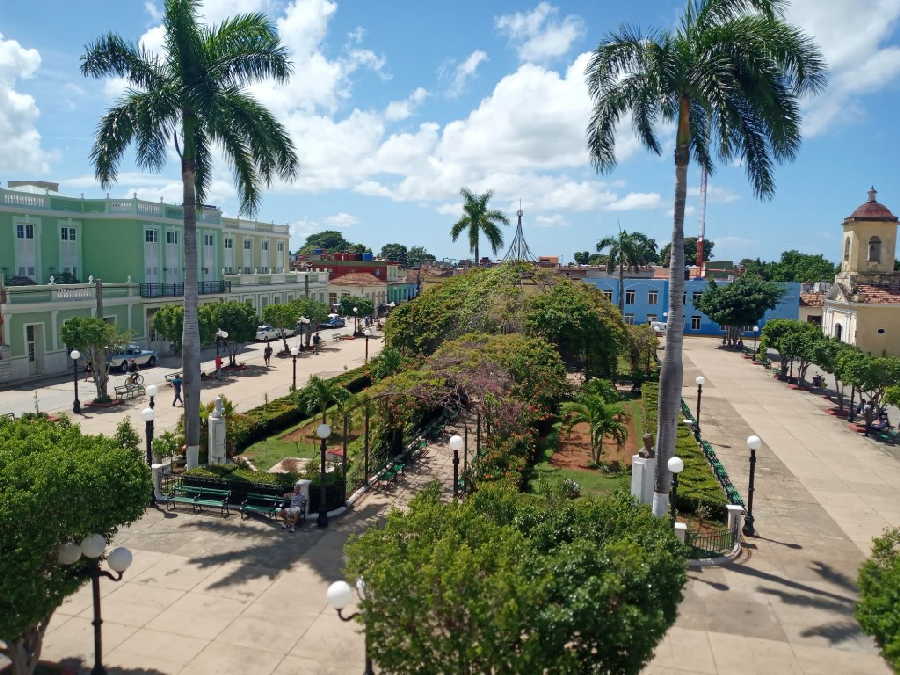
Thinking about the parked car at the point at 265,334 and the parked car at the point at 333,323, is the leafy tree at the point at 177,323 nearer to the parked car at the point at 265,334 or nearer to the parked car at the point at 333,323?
the parked car at the point at 265,334

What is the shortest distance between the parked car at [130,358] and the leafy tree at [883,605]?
30.9 m

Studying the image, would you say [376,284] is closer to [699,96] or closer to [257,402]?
[257,402]

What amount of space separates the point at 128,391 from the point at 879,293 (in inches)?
1560

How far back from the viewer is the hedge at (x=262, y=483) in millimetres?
14383

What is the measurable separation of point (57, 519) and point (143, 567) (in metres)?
5.02

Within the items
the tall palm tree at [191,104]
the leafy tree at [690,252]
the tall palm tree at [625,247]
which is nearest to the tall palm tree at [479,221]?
the tall palm tree at [625,247]

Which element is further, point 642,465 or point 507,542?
point 642,465

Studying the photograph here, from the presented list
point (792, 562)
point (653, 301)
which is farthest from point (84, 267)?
point (653, 301)

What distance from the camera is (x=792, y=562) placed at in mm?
12859

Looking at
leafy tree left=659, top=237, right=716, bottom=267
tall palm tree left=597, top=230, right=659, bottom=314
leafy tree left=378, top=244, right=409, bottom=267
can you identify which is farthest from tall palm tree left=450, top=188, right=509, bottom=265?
leafy tree left=378, top=244, right=409, bottom=267

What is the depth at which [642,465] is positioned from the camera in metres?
13.9

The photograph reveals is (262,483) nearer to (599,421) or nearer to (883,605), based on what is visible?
(599,421)

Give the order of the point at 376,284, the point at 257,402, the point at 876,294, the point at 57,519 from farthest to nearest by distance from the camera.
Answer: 1. the point at 376,284
2. the point at 876,294
3. the point at 257,402
4. the point at 57,519

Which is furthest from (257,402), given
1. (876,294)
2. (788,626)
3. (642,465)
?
(876,294)
